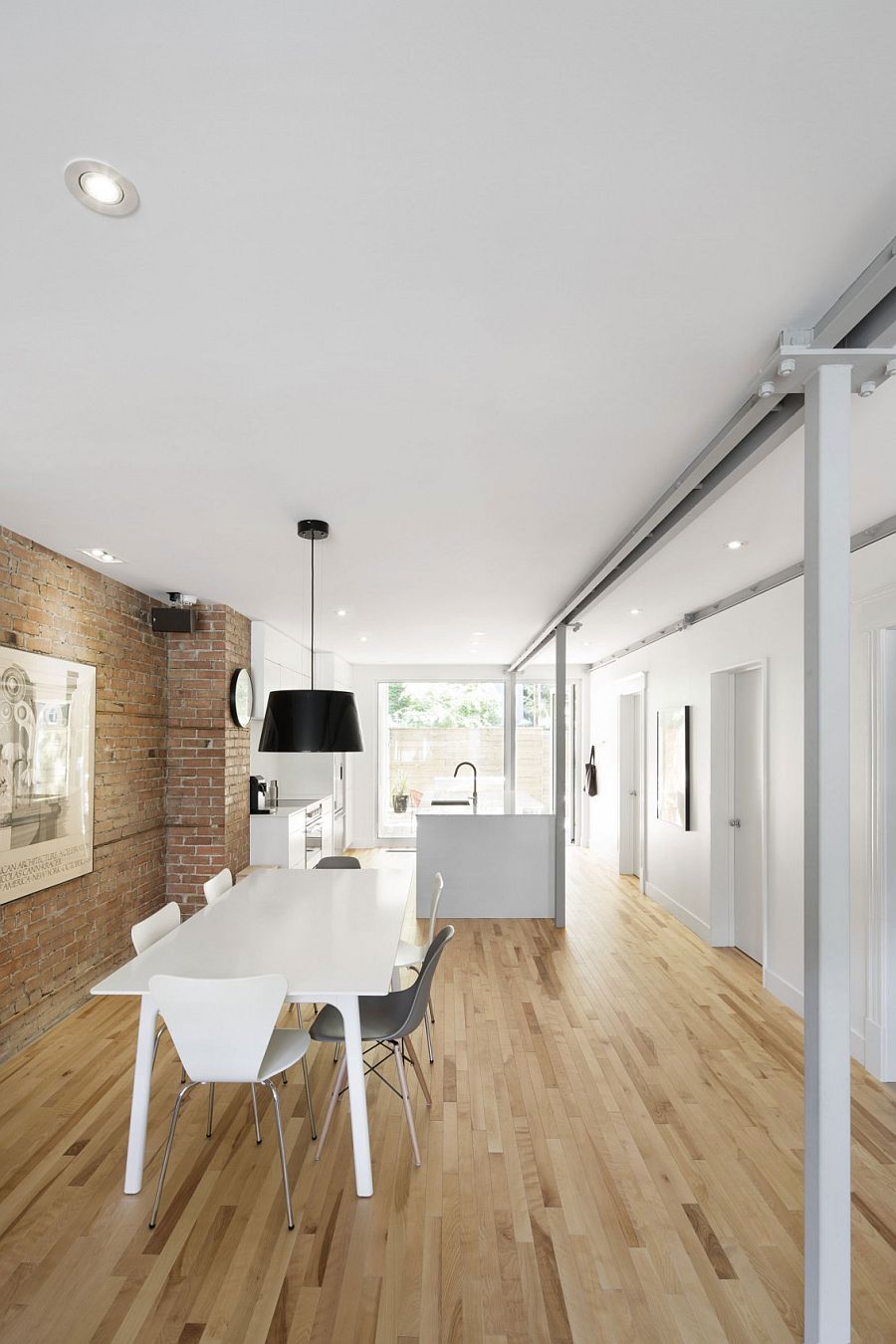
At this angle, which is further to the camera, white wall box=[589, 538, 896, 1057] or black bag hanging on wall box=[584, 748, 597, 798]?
black bag hanging on wall box=[584, 748, 597, 798]

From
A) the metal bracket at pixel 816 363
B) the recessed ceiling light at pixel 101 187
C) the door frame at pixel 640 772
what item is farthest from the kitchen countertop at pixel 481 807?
the recessed ceiling light at pixel 101 187

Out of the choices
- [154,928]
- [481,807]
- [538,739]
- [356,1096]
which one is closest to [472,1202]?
[356,1096]

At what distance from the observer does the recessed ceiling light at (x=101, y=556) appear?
4043 mm

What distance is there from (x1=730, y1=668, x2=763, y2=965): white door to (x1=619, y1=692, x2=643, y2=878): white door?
278 cm

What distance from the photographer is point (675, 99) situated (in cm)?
116

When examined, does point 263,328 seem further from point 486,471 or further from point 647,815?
point 647,815

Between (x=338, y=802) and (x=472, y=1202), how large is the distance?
651 centimetres

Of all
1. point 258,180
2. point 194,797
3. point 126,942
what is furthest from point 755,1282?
point 194,797

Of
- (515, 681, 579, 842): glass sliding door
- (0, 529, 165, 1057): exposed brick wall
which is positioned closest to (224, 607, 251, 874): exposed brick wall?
(0, 529, 165, 1057): exposed brick wall

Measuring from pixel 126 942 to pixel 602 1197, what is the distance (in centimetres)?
356

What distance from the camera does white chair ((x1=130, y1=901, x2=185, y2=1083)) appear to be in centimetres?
316

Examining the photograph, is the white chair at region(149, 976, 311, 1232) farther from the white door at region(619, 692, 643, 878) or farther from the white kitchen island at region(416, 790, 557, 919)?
the white door at region(619, 692, 643, 878)

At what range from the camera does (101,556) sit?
13.7ft

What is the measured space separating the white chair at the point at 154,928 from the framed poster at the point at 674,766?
406 cm
